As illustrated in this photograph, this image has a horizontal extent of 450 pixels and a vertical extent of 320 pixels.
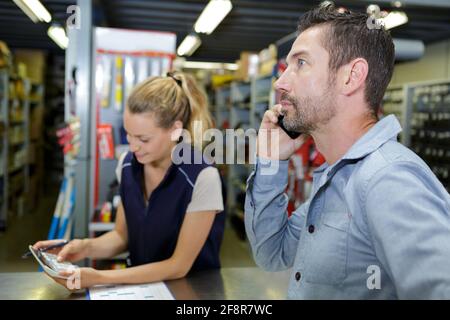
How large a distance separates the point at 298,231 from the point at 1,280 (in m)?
0.71

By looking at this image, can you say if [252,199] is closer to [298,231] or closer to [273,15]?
[298,231]

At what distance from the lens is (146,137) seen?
4.54ft

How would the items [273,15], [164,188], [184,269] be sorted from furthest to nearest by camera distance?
[273,15], [164,188], [184,269]

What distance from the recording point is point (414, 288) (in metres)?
0.55

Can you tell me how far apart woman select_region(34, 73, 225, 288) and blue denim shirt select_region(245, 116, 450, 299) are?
47 centimetres

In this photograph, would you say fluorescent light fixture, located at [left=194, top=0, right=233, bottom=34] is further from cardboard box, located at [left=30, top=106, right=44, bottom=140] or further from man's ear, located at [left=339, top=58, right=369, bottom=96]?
man's ear, located at [left=339, top=58, right=369, bottom=96]

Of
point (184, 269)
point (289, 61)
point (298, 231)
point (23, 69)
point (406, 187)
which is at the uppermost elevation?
point (23, 69)

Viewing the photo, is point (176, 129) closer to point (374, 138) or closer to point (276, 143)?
point (276, 143)

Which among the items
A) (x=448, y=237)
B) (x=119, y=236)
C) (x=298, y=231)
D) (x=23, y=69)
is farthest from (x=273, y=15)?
(x=448, y=237)

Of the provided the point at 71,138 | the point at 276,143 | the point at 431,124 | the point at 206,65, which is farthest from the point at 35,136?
the point at 276,143

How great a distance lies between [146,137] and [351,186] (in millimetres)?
826

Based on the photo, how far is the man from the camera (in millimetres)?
576

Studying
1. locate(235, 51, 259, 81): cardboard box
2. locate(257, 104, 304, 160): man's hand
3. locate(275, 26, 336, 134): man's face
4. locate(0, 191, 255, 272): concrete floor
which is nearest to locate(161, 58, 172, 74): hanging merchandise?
locate(0, 191, 255, 272): concrete floor
